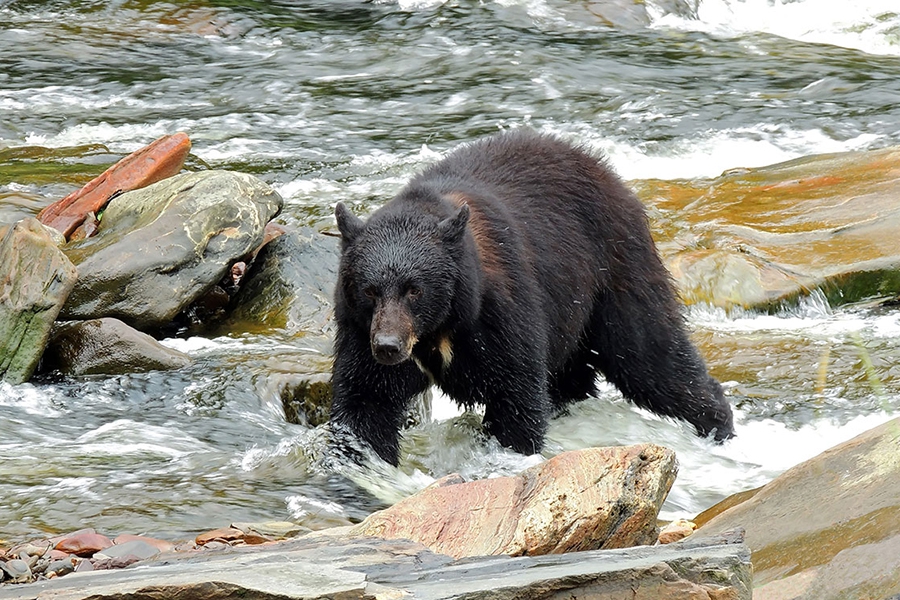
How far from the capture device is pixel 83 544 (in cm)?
469

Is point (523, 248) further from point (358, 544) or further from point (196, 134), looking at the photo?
point (196, 134)

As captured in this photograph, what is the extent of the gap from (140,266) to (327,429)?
7.52 ft

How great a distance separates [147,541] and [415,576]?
178 cm

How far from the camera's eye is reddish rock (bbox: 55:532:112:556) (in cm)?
465

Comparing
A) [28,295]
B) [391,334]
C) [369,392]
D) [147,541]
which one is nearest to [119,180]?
[28,295]

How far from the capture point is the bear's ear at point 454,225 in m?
5.56

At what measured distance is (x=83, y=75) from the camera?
15555mm

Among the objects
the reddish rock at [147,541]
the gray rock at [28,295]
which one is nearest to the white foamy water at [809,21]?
the gray rock at [28,295]

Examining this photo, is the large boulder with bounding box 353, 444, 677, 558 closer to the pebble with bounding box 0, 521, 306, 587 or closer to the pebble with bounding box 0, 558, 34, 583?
the pebble with bounding box 0, 521, 306, 587

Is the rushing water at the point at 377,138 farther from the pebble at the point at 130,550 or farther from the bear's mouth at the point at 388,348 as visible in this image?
the bear's mouth at the point at 388,348

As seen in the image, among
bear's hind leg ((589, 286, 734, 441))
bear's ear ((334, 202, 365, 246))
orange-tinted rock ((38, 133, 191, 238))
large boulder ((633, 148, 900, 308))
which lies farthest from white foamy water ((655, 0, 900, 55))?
bear's ear ((334, 202, 365, 246))

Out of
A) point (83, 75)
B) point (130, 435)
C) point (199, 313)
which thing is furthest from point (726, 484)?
point (83, 75)

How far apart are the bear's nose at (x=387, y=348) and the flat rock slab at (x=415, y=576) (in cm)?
164

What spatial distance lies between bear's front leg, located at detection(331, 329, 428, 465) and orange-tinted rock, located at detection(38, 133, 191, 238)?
11.4ft
